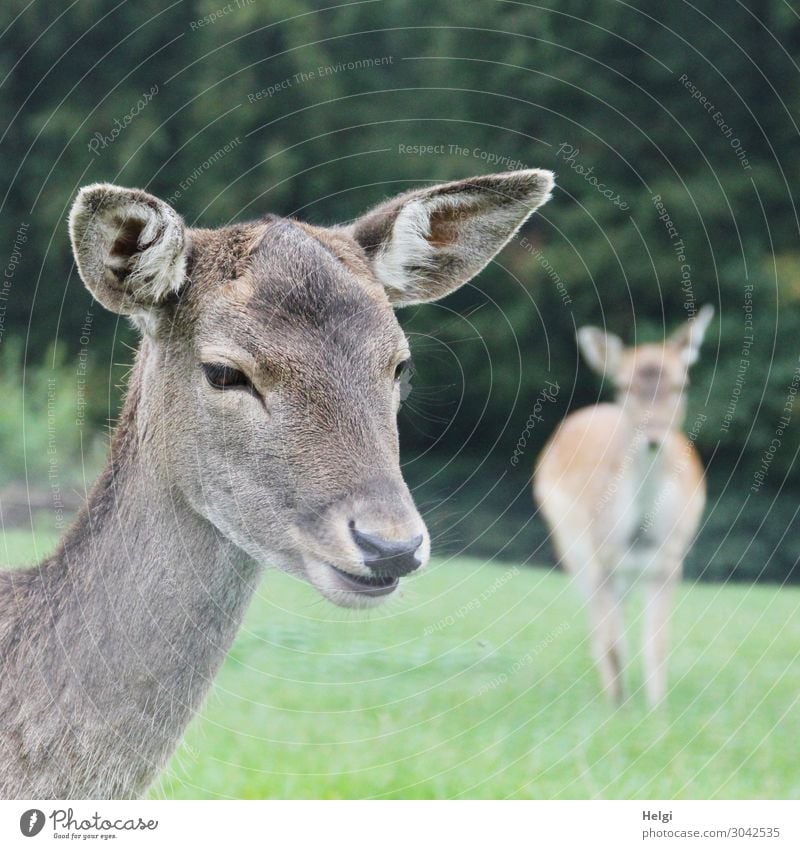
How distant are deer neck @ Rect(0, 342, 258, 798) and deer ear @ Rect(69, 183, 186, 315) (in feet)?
1.28

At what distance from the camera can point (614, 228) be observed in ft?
56.9

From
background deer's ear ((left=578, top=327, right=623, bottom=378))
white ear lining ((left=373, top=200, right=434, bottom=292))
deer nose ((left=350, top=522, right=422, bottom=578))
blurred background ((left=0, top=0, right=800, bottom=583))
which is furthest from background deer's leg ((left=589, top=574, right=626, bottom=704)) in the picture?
deer nose ((left=350, top=522, right=422, bottom=578))

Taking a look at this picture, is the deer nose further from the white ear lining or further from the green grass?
the white ear lining

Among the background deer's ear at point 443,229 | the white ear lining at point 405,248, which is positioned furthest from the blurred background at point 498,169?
the white ear lining at point 405,248

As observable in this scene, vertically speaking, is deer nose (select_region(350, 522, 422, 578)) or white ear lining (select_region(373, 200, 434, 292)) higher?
white ear lining (select_region(373, 200, 434, 292))

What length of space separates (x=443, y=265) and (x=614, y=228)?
1359cm

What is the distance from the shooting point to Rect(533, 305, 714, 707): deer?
9.05 metres

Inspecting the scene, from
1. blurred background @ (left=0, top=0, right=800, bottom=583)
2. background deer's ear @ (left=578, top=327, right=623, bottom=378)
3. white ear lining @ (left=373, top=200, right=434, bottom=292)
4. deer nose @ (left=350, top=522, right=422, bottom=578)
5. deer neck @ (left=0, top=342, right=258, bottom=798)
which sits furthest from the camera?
blurred background @ (left=0, top=0, right=800, bottom=583)

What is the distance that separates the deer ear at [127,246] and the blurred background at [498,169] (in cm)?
1110
